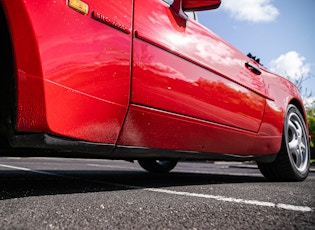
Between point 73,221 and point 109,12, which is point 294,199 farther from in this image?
point 109,12

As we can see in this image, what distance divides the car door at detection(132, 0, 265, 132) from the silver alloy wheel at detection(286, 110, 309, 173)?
77 cm

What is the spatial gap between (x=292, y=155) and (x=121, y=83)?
2.37 metres

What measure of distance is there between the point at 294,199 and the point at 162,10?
1.40m

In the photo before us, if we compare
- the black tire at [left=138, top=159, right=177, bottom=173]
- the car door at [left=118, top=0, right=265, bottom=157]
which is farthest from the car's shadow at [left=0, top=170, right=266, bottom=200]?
the black tire at [left=138, top=159, right=177, bottom=173]

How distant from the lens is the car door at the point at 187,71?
1714 millimetres

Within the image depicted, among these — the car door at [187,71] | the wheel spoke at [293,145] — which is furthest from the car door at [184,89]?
the wheel spoke at [293,145]

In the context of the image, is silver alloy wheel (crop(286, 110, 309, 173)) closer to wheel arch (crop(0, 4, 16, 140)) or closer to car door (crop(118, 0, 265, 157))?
car door (crop(118, 0, 265, 157))

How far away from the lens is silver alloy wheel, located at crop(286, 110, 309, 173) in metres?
3.12

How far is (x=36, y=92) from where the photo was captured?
1292mm

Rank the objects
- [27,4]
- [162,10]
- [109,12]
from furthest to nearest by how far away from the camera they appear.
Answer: [162,10], [109,12], [27,4]

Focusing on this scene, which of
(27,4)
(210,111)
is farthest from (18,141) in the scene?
(210,111)

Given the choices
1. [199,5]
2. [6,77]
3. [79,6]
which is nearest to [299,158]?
[199,5]

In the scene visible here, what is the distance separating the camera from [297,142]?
319 cm

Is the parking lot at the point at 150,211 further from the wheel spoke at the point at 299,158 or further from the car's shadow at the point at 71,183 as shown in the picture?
the wheel spoke at the point at 299,158
